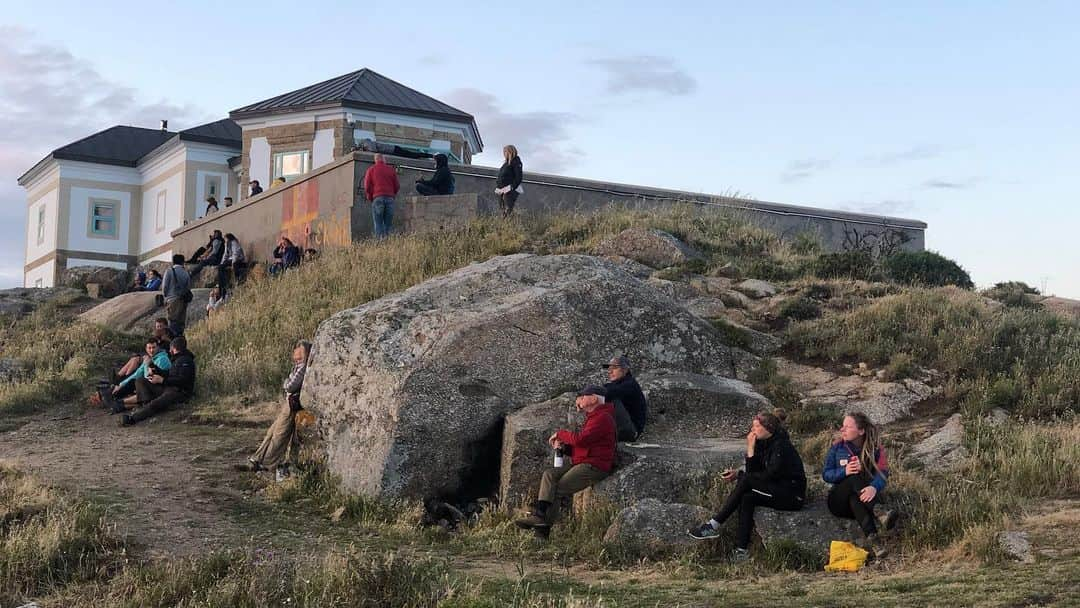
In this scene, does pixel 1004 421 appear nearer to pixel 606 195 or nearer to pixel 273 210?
pixel 606 195

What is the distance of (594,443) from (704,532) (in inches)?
60.1

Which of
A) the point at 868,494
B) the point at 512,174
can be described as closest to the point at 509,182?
the point at 512,174

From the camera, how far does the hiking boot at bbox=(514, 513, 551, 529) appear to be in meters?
10.0

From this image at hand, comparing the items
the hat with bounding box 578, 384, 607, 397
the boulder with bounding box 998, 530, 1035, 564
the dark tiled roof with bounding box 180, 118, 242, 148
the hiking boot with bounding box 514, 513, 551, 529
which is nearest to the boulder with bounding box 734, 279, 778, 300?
the hat with bounding box 578, 384, 607, 397

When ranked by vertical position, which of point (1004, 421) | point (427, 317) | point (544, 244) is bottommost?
point (1004, 421)

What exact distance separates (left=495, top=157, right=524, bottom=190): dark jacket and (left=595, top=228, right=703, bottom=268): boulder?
2.50 meters

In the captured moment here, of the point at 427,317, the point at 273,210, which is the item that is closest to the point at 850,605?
the point at 427,317

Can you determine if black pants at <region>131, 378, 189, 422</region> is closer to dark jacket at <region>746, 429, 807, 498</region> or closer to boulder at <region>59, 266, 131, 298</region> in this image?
dark jacket at <region>746, 429, 807, 498</region>

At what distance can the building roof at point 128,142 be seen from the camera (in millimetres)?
43750

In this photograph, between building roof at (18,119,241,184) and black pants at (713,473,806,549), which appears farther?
building roof at (18,119,241,184)

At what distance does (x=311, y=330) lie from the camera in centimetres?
1797

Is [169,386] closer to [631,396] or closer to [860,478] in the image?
[631,396]

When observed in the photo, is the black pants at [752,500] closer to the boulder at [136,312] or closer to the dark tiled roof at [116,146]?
the boulder at [136,312]

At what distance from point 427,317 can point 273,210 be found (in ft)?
41.6
